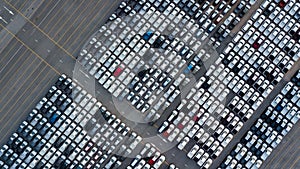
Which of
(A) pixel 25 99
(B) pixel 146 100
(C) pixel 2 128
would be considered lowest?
(C) pixel 2 128

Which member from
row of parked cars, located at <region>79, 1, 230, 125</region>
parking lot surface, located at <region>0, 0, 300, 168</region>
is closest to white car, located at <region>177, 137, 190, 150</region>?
parking lot surface, located at <region>0, 0, 300, 168</region>

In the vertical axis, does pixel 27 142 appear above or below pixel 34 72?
below

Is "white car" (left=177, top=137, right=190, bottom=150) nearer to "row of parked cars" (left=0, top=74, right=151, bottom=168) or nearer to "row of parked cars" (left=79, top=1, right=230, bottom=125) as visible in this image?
"row of parked cars" (left=79, top=1, right=230, bottom=125)

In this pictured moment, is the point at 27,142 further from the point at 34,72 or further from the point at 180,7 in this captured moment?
the point at 180,7

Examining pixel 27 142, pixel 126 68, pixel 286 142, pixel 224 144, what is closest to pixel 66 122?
pixel 27 142

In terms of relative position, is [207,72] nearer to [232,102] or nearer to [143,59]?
[232,102]

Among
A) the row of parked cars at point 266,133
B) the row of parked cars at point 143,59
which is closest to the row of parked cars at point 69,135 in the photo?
the row of parked cars at point 143,59

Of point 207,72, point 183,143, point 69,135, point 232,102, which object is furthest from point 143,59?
point 69,135
